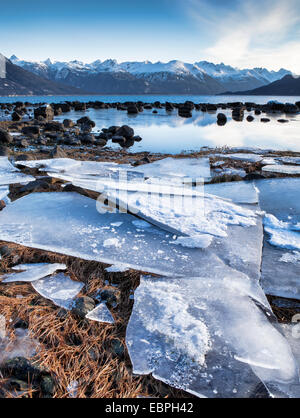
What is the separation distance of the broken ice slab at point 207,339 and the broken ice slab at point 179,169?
8.09 ft

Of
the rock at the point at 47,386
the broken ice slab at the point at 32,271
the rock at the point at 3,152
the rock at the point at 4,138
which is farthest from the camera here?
the rock at the point at 4,138

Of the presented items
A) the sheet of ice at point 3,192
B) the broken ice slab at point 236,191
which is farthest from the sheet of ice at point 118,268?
the sheet of ice at point 3,192

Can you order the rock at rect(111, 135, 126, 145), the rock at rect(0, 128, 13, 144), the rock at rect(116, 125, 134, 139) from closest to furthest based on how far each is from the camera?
the rock at rect(0, 128, 13, 144) → the rock at rect(111, 135, 126, 145) → the rock at rect(116, 125, 134, 139)

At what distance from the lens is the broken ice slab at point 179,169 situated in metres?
3.91

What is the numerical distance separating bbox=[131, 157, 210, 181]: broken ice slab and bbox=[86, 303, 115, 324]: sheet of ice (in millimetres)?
2632

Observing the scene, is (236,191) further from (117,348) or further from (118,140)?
(118,140)

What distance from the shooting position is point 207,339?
121 cm

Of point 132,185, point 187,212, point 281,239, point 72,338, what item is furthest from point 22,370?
point 132,185

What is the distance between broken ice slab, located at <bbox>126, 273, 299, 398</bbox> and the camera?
105 cm

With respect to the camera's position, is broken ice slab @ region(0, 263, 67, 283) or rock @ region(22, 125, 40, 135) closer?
broken ice slab @ region(0, 263, 67, 283)

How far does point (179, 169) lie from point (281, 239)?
7.85 feet

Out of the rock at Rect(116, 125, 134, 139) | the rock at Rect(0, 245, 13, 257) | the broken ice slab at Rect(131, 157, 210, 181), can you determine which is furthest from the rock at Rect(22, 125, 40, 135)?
the rock at Rect(0, 245, 13, 257)

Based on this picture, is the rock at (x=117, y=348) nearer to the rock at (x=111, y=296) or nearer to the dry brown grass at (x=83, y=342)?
the dry brown grass at (x=83, y=342)

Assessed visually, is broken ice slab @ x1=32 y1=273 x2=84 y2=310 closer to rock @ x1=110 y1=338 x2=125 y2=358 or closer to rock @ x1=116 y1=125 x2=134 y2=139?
rock @ x1=110 y1=338 x2=125 y2=358
